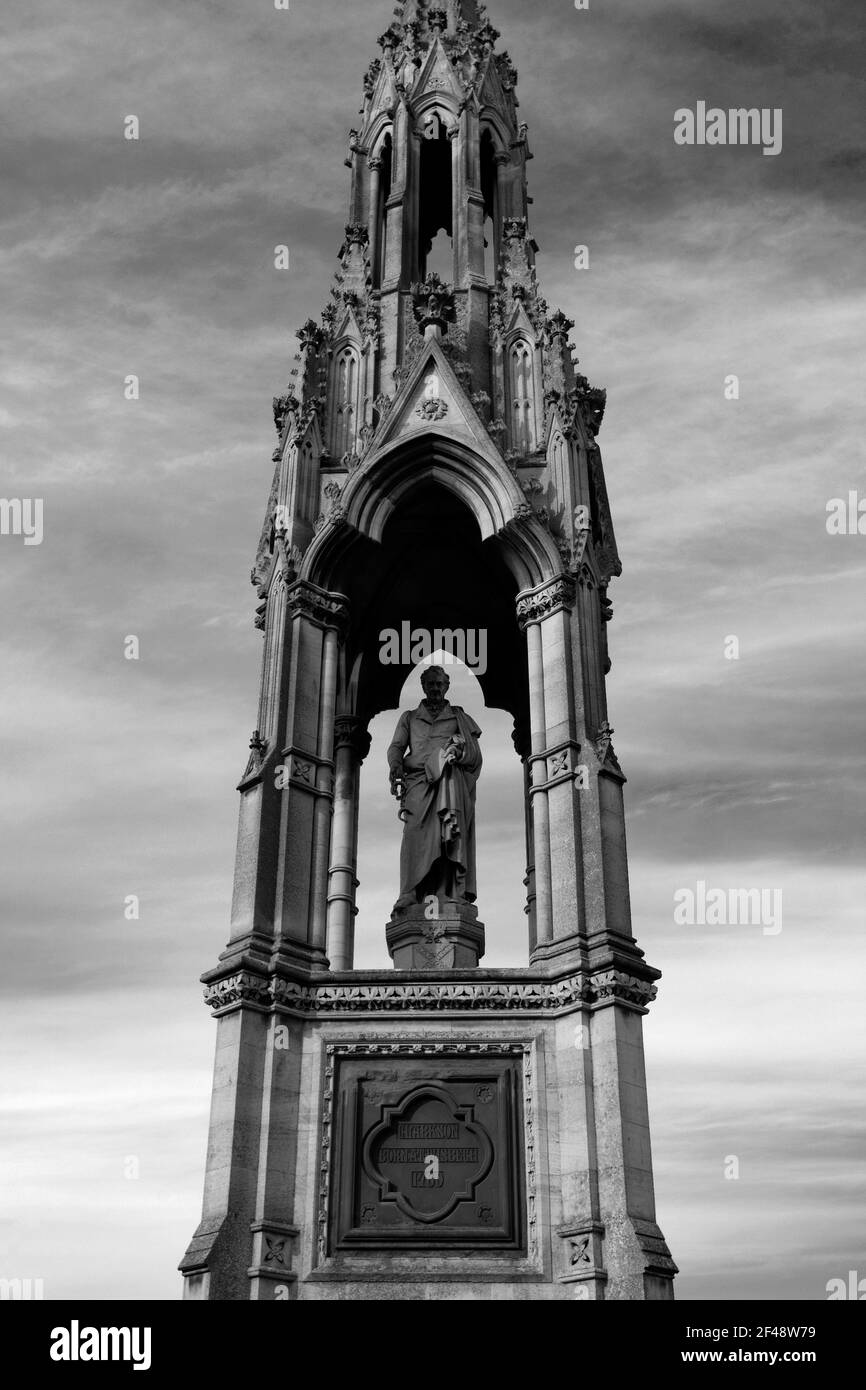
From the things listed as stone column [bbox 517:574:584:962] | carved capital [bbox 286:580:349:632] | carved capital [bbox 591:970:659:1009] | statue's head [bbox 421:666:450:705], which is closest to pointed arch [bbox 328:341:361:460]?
carved capital [bbox 286:580:349:632]

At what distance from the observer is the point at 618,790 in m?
18.1

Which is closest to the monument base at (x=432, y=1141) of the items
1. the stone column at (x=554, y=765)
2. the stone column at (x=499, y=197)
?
the stone column at (x=554, y=765)

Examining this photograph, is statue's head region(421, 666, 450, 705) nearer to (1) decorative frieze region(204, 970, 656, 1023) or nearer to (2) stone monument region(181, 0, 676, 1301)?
(2) stone monument region(181, 0, 676, 1301)

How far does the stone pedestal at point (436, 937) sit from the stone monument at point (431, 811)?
4 cm

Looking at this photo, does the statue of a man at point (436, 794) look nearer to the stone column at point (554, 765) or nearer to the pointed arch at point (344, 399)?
the stone column at point (554, 765)

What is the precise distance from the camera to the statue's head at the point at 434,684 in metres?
20.6

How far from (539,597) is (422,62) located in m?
11.9

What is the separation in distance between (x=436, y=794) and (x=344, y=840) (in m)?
2.34

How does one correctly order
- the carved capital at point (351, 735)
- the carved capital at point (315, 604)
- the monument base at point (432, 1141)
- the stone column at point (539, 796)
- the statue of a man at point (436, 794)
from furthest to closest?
the carved capital at point (351, 735) < the carved capital at point (315, 604) < the statue of a man at point (436, 794) < the stone column at point (539, 796) < the monument base at point (432, 1141)

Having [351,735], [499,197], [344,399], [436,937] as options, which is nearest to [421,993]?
[436,937]

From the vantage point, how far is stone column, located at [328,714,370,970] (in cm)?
2053

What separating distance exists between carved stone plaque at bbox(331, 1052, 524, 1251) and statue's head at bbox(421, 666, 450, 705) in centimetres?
572
